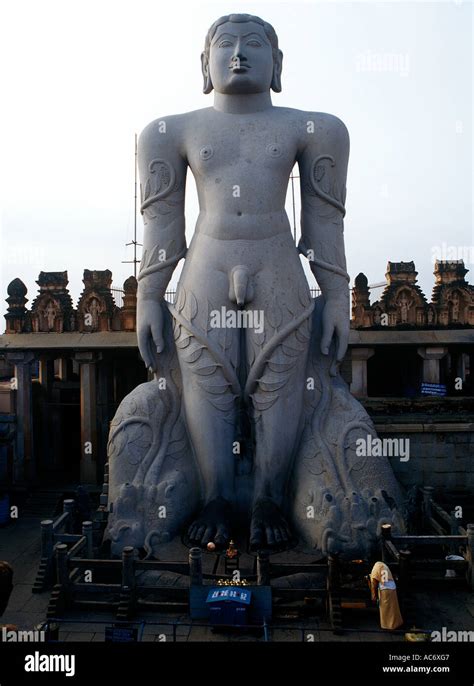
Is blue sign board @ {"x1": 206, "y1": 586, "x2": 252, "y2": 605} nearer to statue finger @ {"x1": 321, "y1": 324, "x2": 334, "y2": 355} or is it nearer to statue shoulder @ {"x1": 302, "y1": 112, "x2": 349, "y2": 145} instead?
statue finger @ {"x1": 321, "y1": 324, "x2": 334, "y2": 355}

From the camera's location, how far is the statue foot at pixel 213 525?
297 inches

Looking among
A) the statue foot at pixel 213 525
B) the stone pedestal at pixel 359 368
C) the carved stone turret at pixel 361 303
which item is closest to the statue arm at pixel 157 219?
the statue foot at pixel 213 525

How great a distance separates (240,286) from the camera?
813cm

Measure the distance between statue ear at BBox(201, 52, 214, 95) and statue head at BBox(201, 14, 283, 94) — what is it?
283mm

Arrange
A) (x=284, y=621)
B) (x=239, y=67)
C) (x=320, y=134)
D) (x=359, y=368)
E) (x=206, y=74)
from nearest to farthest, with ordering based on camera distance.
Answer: (x=284, y=621) → (x=239, y=67) → (x=320, y=134) → (x=206, y=74) → (x=359, y=368)

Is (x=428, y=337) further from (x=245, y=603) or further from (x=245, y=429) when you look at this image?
(x=245, y=603)

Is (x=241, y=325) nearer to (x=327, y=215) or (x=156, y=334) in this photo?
(x=156, y=334)

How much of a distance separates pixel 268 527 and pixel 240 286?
316 centimetres

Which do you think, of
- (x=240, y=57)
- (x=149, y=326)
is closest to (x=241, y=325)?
(x=149, y=326)

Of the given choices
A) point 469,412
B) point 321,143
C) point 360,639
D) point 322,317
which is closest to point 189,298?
point 322,317

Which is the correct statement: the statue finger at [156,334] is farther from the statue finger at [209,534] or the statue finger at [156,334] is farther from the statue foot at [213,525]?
the statue finger at [209,534]

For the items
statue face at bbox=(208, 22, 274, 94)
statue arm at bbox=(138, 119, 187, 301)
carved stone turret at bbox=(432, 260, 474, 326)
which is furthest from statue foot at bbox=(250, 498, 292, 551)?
carved stone turret at bbox=(432, 260, 474, 326)

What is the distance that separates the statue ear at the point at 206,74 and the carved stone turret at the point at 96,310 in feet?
25.7
